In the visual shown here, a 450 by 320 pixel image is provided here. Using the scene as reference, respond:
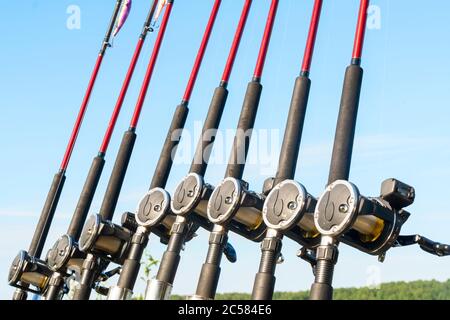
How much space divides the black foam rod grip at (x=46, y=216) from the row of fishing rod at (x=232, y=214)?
113 millimetres

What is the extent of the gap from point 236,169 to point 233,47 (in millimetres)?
1265

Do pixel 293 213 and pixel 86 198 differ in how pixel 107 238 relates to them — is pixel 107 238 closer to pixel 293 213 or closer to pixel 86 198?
pixel 86 198

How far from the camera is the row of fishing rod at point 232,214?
317 centimetres

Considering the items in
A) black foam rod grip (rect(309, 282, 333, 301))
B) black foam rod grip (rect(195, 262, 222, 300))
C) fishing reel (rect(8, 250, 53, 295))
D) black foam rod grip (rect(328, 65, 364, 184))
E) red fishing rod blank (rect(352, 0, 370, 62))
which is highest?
red fishing rod blank (rect(352, 0, 370, 62))

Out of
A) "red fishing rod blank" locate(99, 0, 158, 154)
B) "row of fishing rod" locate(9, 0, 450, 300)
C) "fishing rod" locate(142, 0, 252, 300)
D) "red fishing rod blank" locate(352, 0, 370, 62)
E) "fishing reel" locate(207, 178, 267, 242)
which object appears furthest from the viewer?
"red fishing rod blank" locate(99, 0, 158, 154)

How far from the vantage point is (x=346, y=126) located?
363 cm

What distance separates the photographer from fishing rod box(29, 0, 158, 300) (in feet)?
17.0

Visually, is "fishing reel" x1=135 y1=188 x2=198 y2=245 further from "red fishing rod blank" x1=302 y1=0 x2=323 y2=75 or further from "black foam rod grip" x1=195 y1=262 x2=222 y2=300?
"red fishing rod blank" x1=302 y1=0 x2=323 y2=75

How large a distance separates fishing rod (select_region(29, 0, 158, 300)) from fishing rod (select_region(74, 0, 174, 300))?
Result: 0.34 m

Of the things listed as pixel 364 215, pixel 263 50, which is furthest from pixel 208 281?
pixel 263 50

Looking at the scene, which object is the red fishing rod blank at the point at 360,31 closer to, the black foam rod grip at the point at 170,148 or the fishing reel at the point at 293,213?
the fishing reel at the point at 293,213

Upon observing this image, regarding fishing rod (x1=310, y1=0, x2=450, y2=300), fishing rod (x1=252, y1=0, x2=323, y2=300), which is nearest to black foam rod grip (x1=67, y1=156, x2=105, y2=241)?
fishing rod (x1=252, y1=0, x2=323, y2=300)

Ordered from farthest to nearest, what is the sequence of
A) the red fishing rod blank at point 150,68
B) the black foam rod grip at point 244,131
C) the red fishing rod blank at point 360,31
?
the red fishing rod blank at point 150,68 < the black foam rod grip at point 244,131 < the red fishing rod blank at point 360,31

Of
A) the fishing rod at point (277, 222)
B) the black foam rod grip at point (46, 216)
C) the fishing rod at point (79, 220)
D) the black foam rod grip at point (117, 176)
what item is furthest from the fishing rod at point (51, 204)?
the fishing rod at point (277, 222)
